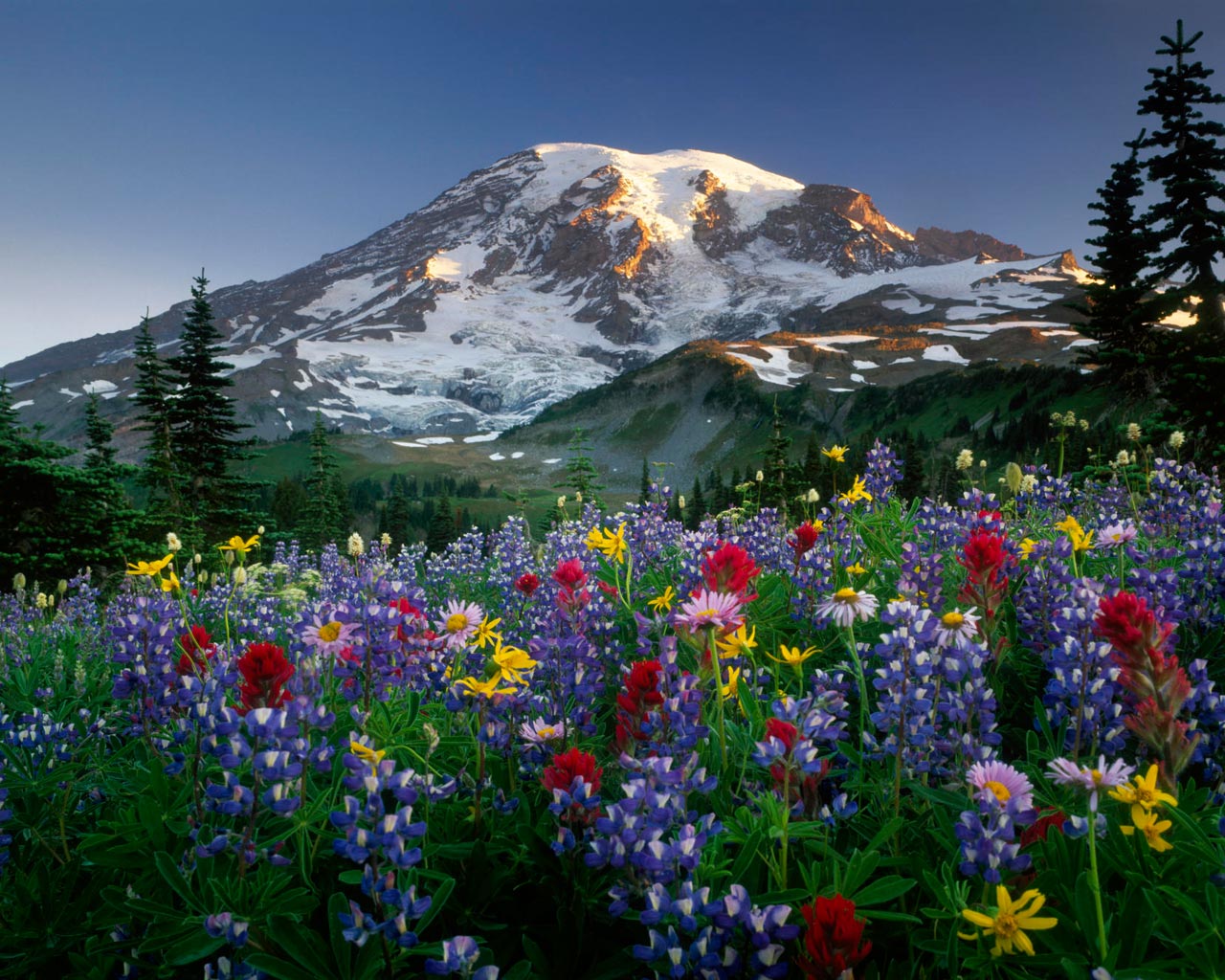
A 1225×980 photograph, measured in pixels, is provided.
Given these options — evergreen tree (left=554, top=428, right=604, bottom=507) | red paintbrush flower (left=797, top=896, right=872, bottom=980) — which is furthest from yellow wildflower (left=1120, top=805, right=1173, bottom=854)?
evergreen tree (left=554, top=428, right=604, bottom=507)

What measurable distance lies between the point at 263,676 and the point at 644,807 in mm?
1225

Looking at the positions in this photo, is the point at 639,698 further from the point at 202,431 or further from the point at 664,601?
the point at 202,431

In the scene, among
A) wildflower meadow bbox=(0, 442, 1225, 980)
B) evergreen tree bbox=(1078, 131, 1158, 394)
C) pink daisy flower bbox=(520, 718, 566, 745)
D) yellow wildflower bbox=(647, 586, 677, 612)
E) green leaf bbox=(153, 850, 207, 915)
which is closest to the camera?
wildflower meadow bbox=(0, 442, 1225, 980)

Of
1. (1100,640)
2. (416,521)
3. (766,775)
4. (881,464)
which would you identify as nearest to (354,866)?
(766,775)

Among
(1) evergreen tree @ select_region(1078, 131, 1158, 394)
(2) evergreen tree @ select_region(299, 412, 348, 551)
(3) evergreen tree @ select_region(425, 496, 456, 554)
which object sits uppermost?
(1) evergreen tree @ select_region(1078, 131, 1158, 394)

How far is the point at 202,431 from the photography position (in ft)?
96.4

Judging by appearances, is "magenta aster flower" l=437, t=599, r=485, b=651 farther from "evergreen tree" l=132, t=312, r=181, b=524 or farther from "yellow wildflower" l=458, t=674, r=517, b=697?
"evergreen tree" l=132, t=312, r=181, b=524

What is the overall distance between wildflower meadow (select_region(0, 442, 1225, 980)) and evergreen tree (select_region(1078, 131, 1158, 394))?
27542 mm

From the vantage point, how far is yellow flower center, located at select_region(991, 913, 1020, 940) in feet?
5.27

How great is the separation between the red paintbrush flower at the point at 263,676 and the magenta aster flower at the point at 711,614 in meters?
1.32

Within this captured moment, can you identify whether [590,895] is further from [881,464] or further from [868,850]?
[881,464]

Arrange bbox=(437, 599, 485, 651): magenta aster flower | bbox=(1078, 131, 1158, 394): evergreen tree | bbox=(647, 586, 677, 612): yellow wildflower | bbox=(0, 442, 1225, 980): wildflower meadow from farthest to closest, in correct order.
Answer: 1. bbox=(1078, 131, 1158, 394): evergreen tree
2. bbox=(647, 586, 677, 612): yellow wildflower
3. bbox=(437, 599, 485, 651): magenta aster flower
4. bbox=(0, 442, 1225, 980): wildflower meadow

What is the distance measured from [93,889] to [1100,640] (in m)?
3.75

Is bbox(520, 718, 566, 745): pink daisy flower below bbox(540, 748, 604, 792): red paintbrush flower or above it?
below
